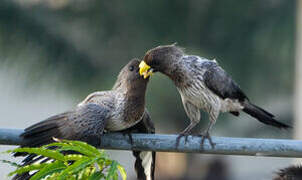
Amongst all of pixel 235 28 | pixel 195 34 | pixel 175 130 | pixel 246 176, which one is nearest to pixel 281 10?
pixel 235 28

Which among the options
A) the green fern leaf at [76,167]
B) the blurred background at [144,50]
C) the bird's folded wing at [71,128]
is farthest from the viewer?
the blurred background at [144,50]

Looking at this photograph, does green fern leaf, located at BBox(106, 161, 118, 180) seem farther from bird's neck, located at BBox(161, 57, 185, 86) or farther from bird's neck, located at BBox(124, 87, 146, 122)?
bird's neck, located at BBox(161, 57, 185, 86)

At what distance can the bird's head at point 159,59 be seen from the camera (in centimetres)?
412

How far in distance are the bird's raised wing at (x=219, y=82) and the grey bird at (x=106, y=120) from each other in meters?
0.55

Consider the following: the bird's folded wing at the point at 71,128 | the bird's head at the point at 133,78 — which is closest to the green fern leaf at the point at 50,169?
the bird's folded wing at the point at 71,128

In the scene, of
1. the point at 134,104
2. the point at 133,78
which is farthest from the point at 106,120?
the point at 133,78

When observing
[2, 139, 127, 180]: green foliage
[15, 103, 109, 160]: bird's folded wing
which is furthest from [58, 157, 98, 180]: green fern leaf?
[15, 103, 109, 160]: bird's folded wing

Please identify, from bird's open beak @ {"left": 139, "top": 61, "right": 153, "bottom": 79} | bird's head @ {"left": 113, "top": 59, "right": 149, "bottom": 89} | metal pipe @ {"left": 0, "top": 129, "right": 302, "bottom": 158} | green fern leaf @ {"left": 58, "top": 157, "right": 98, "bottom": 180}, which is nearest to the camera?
green fern leaf @ {"left": 58, "top": 157, "right": 98, "bottom": 180}

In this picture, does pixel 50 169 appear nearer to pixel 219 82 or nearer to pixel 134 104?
pixel 134 104

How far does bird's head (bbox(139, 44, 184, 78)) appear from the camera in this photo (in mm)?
4125

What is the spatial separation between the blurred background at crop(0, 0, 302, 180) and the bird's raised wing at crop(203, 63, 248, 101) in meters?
8.66

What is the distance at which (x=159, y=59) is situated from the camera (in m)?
4.28

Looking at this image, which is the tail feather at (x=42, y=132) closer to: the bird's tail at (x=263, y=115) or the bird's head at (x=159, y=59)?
the bird's head at (x=159, y=59)

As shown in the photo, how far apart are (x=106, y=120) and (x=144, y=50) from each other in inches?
413
